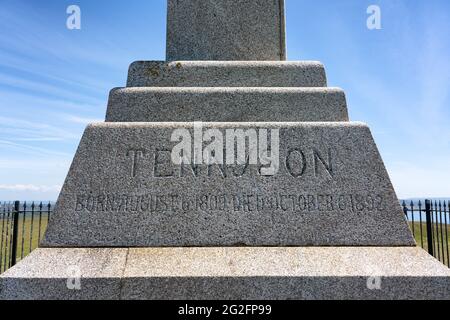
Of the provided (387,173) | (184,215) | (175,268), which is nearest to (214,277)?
(175,268)

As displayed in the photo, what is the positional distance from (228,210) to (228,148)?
0.62m

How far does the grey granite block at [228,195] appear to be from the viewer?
329cm

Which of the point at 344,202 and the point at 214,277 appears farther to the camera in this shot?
the point at 344,202

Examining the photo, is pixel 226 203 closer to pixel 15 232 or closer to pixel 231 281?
pixel 231 281

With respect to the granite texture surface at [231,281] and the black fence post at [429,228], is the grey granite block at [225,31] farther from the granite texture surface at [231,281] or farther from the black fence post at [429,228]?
the black fence post at [429,228]

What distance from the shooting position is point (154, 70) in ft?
14.3

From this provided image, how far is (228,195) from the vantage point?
3424mm

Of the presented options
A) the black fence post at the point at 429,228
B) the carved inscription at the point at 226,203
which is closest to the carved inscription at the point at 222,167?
the carved inscription at the point at 226,203

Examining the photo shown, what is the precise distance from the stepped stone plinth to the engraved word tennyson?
11 millimetres

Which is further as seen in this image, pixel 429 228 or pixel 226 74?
pixel 429 228

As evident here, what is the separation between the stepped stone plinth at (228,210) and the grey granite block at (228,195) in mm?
10

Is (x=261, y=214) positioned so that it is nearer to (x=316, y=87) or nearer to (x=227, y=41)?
(x=316, y=87)

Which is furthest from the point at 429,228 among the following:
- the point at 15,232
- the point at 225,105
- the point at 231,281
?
the point at 15,232
